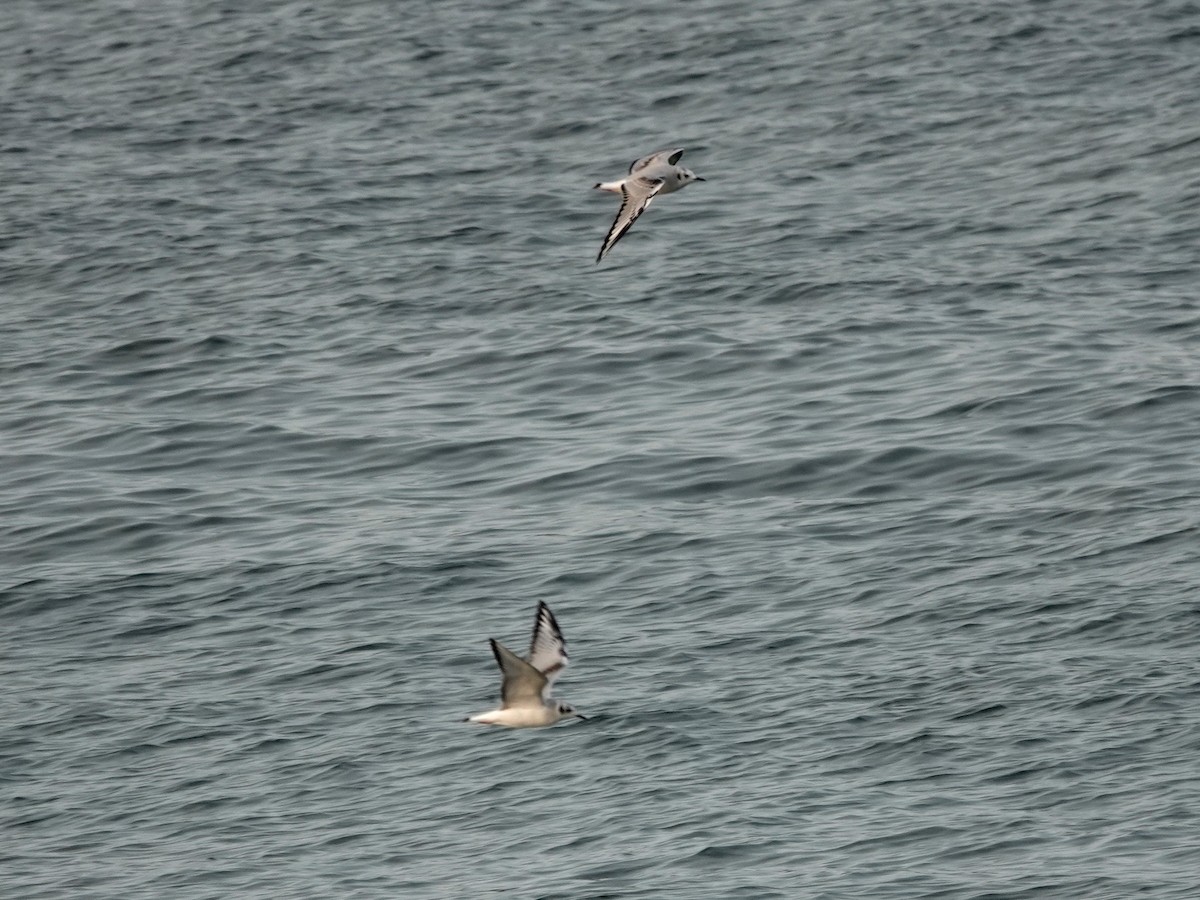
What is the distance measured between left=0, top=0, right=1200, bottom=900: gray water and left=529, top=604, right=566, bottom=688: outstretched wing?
3.47 meters

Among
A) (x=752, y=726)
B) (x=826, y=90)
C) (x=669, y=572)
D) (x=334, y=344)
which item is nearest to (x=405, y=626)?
(x=669, y=572)

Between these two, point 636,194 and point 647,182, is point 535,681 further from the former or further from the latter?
point 647,182

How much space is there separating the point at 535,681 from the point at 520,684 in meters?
0.16

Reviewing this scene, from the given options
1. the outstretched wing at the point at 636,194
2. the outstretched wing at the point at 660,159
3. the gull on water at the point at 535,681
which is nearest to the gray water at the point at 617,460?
the gull on water at the point at 535,681

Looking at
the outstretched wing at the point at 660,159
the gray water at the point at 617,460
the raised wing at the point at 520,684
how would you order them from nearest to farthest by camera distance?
1. the raised wing at the point at 520,684
2. the outstretched wing at the point at 660,159
3. the gray water at the point at 617,460

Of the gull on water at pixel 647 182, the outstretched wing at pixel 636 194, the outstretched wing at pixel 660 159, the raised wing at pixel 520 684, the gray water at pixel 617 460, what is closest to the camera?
the raised wing at pixel 520 684

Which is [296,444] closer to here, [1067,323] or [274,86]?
[1067,323]

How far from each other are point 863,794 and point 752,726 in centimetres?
167

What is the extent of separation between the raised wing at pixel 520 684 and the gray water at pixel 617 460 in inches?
115

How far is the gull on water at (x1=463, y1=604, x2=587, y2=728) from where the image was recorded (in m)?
17.5

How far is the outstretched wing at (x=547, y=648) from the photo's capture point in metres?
17.5

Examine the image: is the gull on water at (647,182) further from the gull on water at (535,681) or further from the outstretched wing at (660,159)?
the gull on water at (535,681)

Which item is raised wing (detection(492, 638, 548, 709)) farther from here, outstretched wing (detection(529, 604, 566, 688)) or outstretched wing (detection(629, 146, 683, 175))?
outstretched wing (detection(629, 146, 683, 175))

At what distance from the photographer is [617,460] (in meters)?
28.6
